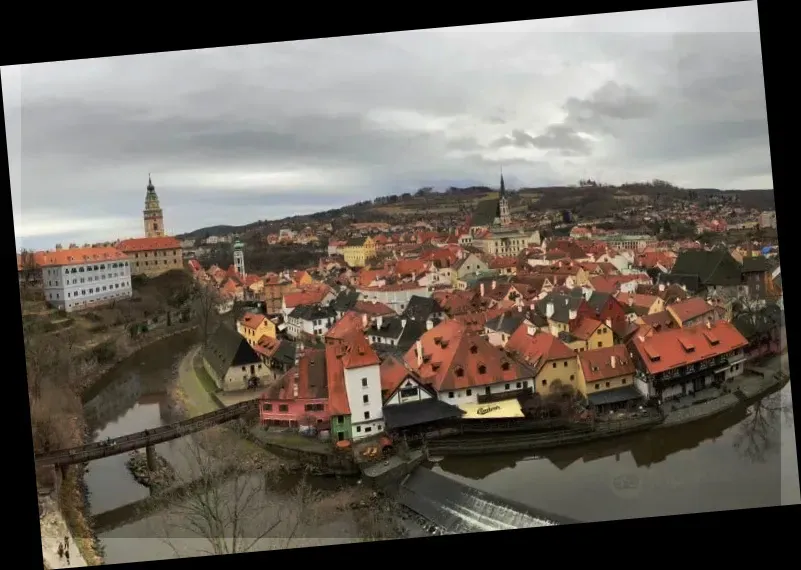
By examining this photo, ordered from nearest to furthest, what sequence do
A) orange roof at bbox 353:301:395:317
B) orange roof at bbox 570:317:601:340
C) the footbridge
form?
the footbridge → orange roof at bbox 353:301:395:317 → orange roof at bbox 570:317:601:340

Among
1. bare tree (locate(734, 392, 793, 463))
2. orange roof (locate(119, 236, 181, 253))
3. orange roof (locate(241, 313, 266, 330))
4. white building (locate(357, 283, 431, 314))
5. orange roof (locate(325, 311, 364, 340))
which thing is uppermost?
orange roof (locate(119, 236, 181, 253))

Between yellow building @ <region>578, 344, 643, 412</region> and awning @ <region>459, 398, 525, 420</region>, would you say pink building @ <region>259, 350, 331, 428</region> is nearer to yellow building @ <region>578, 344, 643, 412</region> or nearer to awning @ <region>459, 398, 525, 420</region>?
awning @ <region>459, 398, 525, 420</region>

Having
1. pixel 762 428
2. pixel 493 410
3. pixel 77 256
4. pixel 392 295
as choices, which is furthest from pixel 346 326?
pixel 762 428

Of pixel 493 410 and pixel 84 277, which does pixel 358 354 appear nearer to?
pixel 493 410

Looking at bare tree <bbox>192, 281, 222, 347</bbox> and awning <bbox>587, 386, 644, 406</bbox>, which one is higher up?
bare tree <bbox>192, 281, 222, 347</bbox>

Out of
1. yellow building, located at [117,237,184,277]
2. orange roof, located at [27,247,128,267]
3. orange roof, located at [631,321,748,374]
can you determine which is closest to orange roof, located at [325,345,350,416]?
yellow building, located at [117,237,184,277]

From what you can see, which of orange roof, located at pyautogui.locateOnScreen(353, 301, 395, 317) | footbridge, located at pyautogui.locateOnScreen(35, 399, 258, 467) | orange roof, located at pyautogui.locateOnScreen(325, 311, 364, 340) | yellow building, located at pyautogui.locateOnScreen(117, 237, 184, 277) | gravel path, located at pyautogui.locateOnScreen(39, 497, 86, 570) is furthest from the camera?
orange roof, located at pyautogui.locateOnScreen(353, 301, 395, 317)

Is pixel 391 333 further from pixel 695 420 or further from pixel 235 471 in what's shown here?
pixel 695 420

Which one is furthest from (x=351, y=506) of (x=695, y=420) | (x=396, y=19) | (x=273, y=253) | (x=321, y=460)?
(x=396, y=19)
